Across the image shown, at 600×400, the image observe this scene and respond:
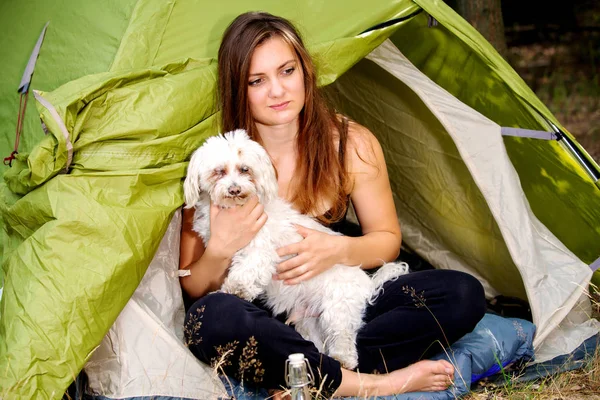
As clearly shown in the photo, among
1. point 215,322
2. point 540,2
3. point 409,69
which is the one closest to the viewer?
point 215,322

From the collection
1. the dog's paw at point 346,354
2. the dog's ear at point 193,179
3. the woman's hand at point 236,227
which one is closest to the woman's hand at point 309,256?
the woman's hand at point 236,227

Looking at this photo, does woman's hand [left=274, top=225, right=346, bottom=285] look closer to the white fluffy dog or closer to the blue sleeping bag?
the white fluffy dog

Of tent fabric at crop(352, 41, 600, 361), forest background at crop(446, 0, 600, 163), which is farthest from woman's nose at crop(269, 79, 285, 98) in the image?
forest background at crop(446, 0, 600, 163)

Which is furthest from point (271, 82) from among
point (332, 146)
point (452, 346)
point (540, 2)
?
point (540, 2)

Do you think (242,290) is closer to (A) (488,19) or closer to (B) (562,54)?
(A) (488,19)

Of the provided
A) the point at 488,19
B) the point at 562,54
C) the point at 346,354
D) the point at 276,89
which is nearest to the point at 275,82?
the point at 276,89

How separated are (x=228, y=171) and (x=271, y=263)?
0.35m

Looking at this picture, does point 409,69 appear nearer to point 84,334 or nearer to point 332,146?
point 332,146

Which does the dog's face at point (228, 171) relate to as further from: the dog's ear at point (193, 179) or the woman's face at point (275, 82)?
the woman's face at point (275, 82)

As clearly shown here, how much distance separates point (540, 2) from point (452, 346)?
4617 millimetres

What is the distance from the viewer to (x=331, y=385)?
2.29 meters

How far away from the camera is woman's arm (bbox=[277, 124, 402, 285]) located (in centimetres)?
250

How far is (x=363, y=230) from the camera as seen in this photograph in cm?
279

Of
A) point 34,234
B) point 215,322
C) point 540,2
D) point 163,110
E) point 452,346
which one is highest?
point 540,2
